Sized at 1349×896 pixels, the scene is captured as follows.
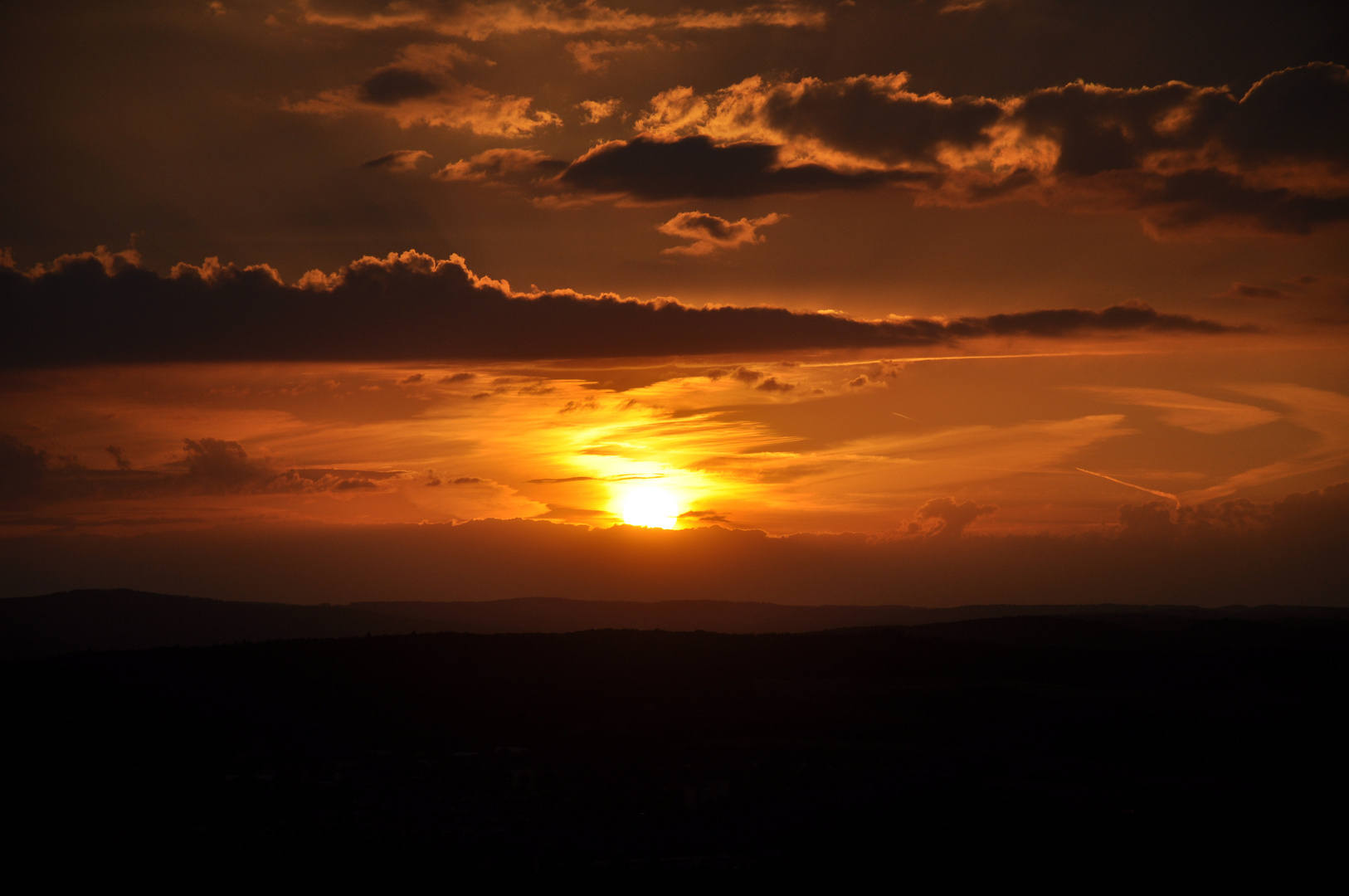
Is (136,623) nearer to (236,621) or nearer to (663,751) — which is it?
(236,621)

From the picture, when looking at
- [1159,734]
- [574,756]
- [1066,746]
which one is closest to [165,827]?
[574,756]

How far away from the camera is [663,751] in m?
37.8

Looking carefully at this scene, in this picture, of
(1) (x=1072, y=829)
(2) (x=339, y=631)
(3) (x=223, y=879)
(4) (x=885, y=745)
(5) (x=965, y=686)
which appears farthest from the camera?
(2) (x=339, y=631)

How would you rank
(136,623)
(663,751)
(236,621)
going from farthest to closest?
1. (236,621)
2. (136,623)
3. (663,751)

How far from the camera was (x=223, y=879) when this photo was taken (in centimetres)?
2369

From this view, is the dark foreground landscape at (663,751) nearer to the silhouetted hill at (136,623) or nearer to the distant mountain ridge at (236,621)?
the distant mountain ridge at (236,621)

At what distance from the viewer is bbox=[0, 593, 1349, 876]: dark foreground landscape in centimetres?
2644

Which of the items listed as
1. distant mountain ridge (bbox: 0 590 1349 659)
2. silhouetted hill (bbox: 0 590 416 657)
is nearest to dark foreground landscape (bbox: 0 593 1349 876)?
distant mountain ridge (bbox: 0 590 1349 659)

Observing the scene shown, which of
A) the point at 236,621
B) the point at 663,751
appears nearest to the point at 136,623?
the point at 236,621

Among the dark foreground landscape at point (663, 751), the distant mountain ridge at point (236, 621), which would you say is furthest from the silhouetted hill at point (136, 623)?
the dark foreground landscape at point (663, 751)

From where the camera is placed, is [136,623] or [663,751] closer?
[663,751]

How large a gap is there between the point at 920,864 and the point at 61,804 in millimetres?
24233

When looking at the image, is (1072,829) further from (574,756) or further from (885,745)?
(574,756)

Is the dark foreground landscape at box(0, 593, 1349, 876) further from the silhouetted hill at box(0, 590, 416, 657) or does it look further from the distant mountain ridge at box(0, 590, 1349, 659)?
the silhouetted hill at box(0, 590, 416, 657)
